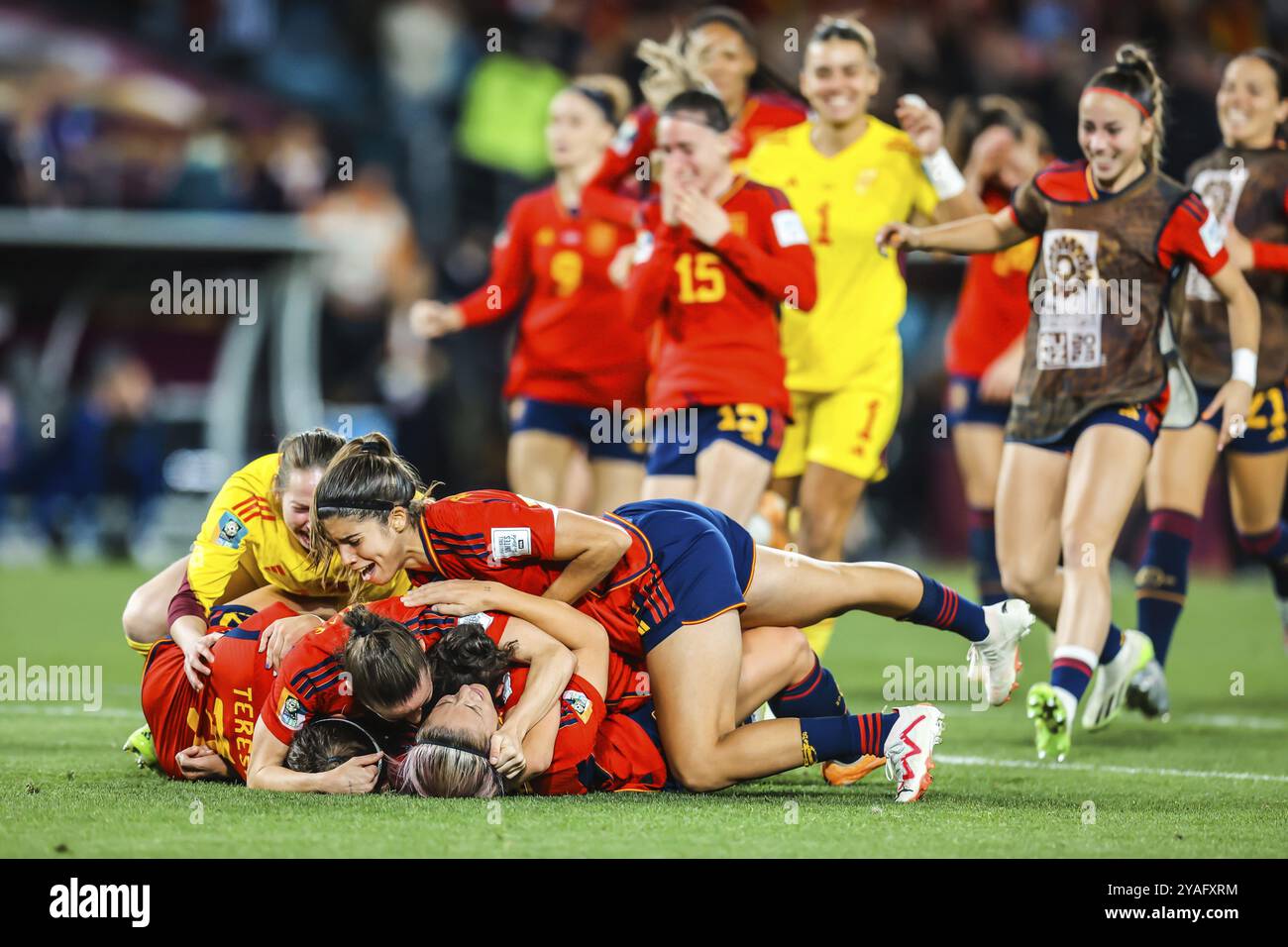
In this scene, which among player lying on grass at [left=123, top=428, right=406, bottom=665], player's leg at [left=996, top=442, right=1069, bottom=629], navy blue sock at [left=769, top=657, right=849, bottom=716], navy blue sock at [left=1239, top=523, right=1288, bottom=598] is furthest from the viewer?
navy blue sock at [left=1239, top=523, right=1288, bottom=598]

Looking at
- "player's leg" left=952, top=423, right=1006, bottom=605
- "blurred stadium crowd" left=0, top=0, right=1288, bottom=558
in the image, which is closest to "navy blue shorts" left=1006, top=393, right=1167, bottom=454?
"player's leg" left=952, top=423, right=1006, bottom=605

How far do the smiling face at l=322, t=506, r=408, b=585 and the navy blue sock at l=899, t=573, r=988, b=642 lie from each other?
68.4 inches

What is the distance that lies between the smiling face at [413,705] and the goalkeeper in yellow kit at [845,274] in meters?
3.00

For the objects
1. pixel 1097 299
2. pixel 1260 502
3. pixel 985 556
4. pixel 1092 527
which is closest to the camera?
pixel 1092 527

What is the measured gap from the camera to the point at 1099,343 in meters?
6.61

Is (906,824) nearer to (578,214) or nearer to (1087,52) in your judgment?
(578,214)

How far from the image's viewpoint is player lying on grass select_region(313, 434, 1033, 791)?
5.16 m

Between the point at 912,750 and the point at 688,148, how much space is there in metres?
2.89

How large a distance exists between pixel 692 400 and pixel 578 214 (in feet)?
6.92

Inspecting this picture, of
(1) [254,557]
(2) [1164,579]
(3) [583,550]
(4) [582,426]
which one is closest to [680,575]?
(3) [583,550]

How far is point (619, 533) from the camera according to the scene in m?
5.30

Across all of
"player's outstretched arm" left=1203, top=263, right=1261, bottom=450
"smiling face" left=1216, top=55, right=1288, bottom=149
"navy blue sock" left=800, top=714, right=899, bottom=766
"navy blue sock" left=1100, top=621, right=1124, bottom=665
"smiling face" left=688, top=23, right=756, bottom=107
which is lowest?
"navy blue sock" left=800, top=714, right=899, bottom=766

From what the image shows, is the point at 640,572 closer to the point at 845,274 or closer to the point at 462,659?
the point at 462,659

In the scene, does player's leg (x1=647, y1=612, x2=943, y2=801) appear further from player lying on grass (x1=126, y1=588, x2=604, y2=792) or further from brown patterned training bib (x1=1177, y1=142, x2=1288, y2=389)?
brown patterned training bib (x1=1177, y1=142, x2=1288, y2=389)
